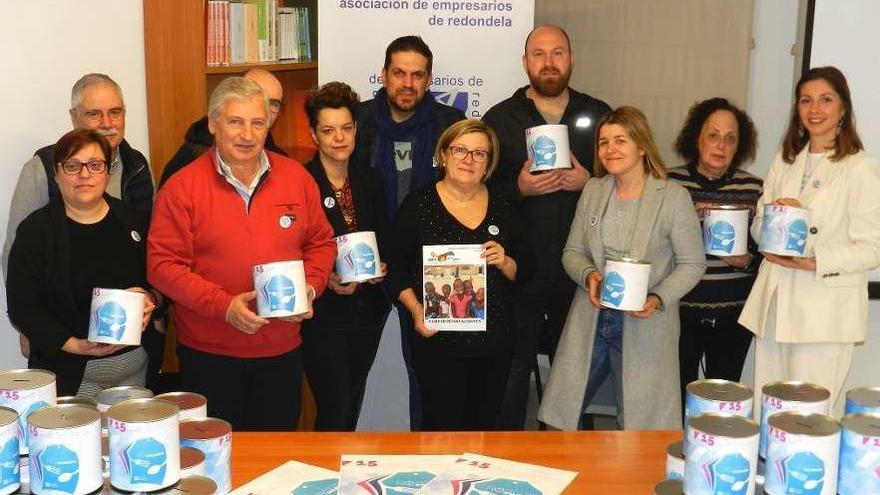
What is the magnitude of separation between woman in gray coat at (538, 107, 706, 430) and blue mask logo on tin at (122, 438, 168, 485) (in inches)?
73.5

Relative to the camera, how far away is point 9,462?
162cm

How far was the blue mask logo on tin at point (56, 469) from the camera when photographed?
158 centimetres

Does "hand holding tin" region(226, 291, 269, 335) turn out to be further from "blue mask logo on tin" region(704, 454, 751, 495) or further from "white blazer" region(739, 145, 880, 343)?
"white blazer" region(739, 145, 880, 343)

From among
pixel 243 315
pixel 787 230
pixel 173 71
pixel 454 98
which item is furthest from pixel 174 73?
pixel 787 230

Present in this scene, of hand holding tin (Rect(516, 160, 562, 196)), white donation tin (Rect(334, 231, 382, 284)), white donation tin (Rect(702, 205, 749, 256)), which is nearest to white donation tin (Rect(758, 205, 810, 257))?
white donation tin (Rect(702, 205, 749, 256))

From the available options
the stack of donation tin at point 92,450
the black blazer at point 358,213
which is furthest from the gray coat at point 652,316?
the stack of donation tin at point 92,450

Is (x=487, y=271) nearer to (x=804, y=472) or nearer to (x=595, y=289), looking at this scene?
(x=595, y=289)

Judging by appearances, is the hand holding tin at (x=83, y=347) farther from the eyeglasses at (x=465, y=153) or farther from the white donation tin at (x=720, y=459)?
the white donation tin at (x=720, y=459)

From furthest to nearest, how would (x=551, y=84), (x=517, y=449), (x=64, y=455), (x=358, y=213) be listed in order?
1. (x=551, y=84)
2. (x=358, y=213)
3. (x=517, y=449)
4. (x=64, y=455)

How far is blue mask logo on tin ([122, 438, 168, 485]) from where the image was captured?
1628 millimetres

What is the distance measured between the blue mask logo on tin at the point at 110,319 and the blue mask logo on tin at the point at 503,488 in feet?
3.49

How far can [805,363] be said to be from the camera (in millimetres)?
3428

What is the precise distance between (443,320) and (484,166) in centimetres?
52

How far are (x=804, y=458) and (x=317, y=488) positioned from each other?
0.97m
